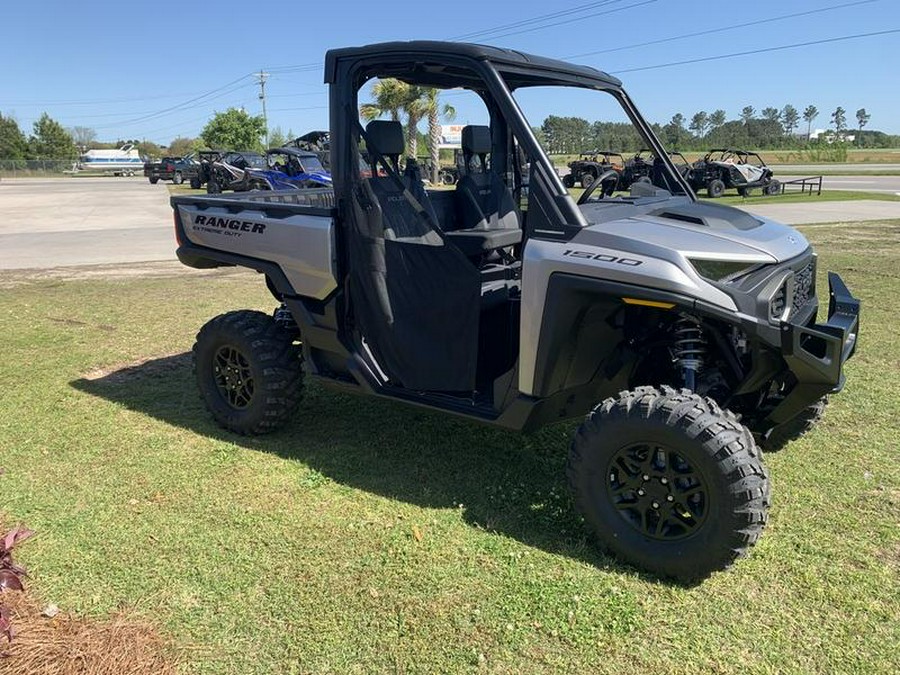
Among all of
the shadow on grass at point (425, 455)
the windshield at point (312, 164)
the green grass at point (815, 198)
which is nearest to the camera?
the shadow on grass at point (425, 455)

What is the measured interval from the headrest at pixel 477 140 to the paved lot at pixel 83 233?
9.65 m

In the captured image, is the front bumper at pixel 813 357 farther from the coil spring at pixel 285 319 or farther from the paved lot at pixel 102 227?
the paved lot at pixel 102 227

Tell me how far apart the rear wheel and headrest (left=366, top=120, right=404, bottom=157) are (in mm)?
22720

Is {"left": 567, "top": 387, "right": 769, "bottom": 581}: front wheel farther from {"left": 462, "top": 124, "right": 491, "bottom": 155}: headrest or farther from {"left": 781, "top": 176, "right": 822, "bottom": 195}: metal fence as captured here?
{"left": 781, "top": 176, "right": 822, "bottom": 195}: metal fence

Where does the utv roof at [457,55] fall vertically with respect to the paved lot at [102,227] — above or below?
above

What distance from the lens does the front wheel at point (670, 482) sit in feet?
9.23

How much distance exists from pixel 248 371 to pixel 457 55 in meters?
2.31

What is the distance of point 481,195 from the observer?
434cm

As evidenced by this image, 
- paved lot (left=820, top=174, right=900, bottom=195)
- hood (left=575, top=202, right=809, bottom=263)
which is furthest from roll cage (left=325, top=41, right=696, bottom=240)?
paved lot (left=820, top=174, right=900, bottom=195)

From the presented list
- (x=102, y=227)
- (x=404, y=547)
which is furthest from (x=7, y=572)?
(x=102, y=227)

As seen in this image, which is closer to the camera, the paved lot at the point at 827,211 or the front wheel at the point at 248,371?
the front wheel at the point at 248,371

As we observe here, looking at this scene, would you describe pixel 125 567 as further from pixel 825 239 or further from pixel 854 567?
pixel 825 239

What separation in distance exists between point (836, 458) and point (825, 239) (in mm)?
10084

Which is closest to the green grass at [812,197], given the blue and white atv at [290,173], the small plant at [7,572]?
the blue and white atv at [290,173]
